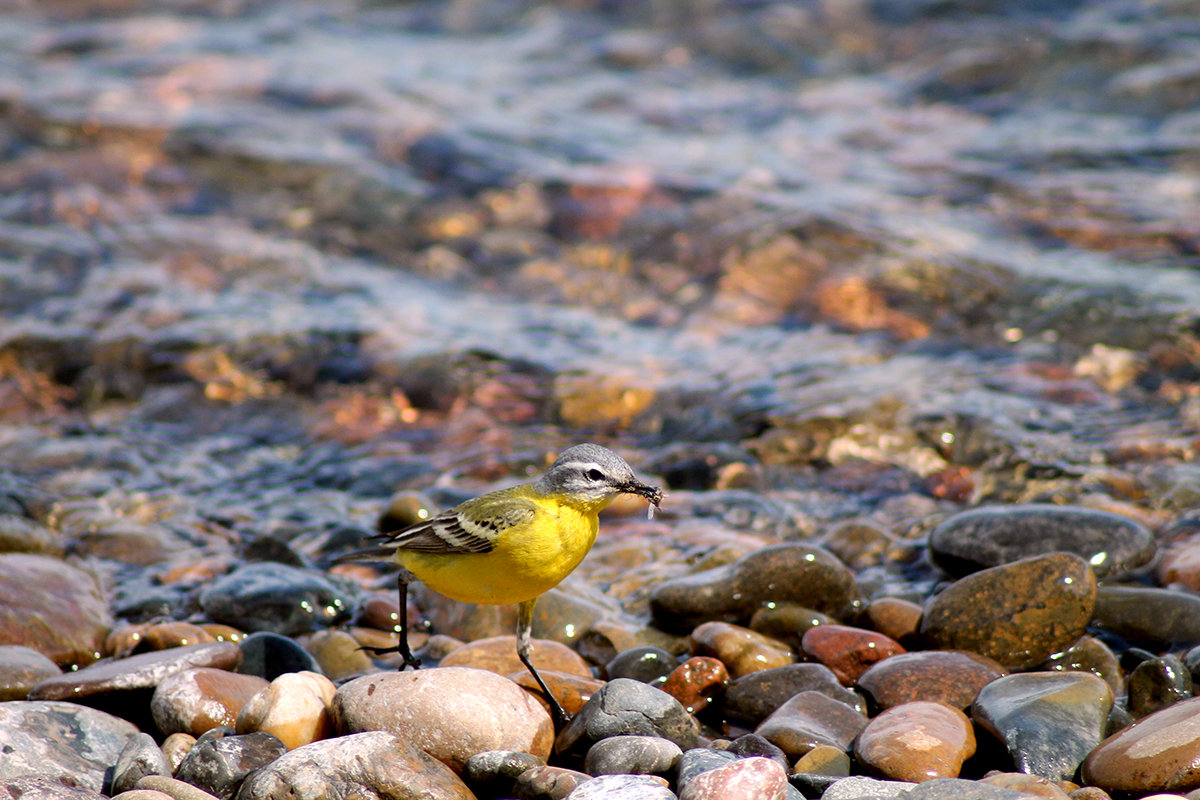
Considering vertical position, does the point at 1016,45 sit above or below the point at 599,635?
above

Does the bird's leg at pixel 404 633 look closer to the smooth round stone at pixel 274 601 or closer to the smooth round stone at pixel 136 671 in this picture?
the smooth round stone at pixel 274 601

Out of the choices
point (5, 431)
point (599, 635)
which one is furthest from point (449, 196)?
point (599, 635)

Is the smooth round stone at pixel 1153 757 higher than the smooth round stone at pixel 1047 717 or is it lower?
higher

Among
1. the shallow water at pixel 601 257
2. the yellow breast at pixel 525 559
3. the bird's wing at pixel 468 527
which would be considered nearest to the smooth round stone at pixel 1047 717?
the yellow breast at pixel 525 559

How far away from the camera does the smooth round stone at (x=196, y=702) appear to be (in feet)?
17.1

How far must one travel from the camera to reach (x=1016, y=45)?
16.3 metres

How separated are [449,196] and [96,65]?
7.65m

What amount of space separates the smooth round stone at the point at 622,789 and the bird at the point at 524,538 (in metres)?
1.05

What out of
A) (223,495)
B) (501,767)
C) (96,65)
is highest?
(96,65)

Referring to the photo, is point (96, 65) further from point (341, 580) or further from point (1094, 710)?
point (1094, 710)

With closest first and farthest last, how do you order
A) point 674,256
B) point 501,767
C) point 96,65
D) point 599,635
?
point 501,767, point 599,635, point 674,256, point 96,65

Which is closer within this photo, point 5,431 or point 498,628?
point 498,628

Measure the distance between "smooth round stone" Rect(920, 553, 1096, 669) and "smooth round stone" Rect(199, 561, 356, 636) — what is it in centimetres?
369

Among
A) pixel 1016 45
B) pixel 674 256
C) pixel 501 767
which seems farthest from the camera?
pixel 1016 45
